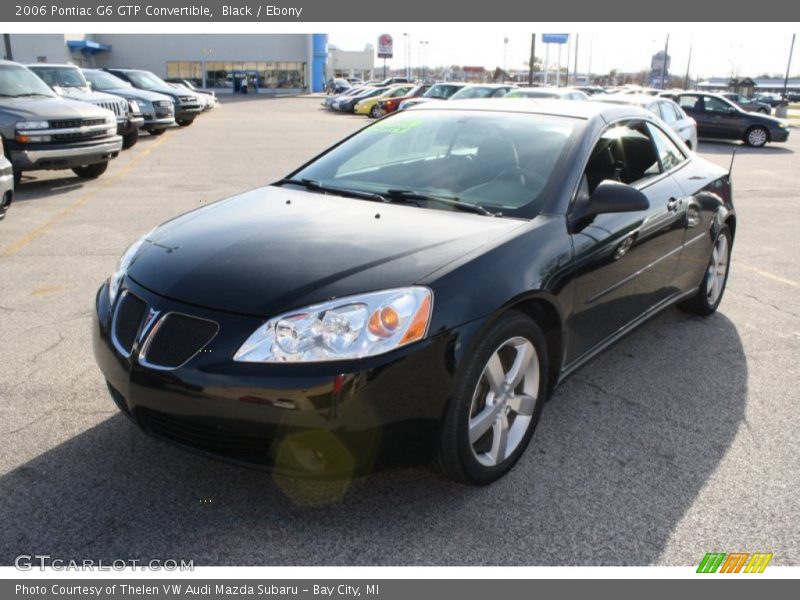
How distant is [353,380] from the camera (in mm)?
2488

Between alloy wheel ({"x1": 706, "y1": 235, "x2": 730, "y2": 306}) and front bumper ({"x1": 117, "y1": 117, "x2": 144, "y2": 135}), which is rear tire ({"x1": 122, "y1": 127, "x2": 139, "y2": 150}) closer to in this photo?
front bumper ({"x1": 117, "y1": 117, "x2": 144, "y2": 135})

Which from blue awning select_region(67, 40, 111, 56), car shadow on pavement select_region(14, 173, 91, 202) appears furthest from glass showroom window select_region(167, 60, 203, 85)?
car shadow on pavement select_region(14, 173, 91, 202)

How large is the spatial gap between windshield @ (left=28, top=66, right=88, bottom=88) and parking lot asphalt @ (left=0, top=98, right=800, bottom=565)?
36.1 feet

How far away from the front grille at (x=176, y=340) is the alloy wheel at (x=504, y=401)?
1054 millimetres

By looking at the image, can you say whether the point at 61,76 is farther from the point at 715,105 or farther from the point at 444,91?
the point at 715,105

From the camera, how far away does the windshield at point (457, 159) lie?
3.61 metres

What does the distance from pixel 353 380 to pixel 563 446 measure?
1368 millimetres

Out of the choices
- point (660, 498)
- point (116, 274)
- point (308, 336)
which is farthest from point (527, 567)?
point (116, 274)

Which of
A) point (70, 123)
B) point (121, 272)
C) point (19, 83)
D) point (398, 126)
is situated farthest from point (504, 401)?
point (19, 83)

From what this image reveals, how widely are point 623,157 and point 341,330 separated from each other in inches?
95.4

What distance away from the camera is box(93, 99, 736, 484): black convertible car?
2.55m

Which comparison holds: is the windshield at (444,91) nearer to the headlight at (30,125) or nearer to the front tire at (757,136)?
the front tire at (757,136)
